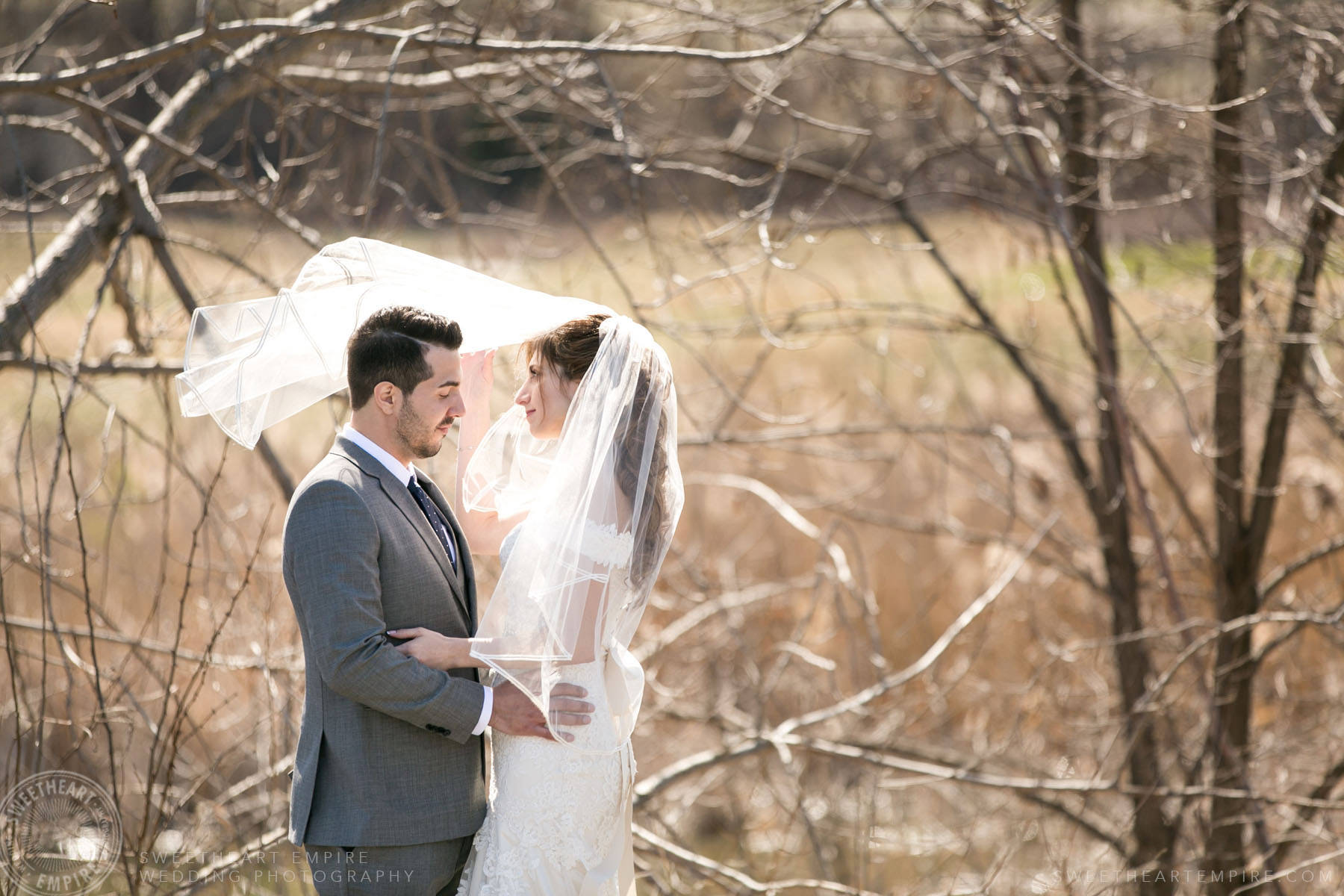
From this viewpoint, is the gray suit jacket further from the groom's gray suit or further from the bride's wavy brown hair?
the bride's wavy brown hair

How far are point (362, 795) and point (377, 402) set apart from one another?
84cm

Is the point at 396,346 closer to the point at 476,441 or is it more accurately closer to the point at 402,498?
the point at 402,498

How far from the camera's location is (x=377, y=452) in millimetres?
2516

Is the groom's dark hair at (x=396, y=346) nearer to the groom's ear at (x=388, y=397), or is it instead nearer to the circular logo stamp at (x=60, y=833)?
the groom's ear at (x=388, y=397)

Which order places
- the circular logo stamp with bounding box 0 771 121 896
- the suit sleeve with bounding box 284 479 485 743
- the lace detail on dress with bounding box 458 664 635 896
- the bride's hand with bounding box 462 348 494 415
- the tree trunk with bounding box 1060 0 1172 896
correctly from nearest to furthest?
the suit sleeve with bounding box 284 479 485 743
the lace detail on dress with bounding box 458 664 635 896
the bride's hand with bounding box 462 348 494 415
the circular logo stamp with bounding box 0 771 121 896
the tree trunk with bounding box 1060 0 1172 896

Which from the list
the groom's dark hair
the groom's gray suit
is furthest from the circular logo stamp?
the groom's dark hair

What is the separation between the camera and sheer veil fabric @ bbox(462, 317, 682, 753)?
246 cm

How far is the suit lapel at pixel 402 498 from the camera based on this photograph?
2.49 metres

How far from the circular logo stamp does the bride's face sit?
70.6 inches

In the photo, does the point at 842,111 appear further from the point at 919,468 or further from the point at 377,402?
the point at 377,402

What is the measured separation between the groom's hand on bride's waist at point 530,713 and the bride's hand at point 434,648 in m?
0.14

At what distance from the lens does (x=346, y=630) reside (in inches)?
90.9

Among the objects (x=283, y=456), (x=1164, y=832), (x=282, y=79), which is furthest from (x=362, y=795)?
(x=283, y=456)

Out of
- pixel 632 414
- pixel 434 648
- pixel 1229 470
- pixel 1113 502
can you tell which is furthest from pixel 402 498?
pixel 1229 470
